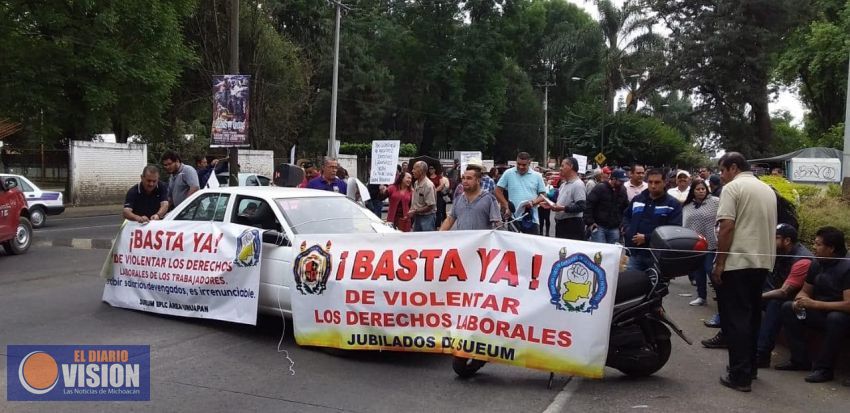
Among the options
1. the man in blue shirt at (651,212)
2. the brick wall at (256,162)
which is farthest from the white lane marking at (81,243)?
the brick wall at (256,162)

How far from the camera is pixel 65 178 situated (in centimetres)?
2808

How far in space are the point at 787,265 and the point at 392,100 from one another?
5207 cm

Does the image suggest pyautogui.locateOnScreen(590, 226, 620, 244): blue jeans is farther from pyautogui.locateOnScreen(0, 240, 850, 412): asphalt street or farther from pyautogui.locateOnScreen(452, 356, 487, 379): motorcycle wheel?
pyautogui.locateOnScreen(452, 356, 487, 379): motorcycle wheel

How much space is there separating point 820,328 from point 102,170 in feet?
88.4

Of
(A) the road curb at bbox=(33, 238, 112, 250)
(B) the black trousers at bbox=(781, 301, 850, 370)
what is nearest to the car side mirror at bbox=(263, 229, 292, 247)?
(B) the black trousers at bbox=(781, 301, 850, 370)

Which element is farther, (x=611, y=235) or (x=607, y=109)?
(x=607, y=109)

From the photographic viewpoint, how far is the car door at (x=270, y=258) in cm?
666

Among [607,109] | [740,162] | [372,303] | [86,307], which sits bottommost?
[86,307]

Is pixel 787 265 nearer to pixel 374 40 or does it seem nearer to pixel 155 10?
pixel 155 10

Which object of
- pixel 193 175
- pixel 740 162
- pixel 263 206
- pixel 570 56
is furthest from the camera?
pixel 570 56

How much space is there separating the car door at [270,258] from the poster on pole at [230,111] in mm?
11512

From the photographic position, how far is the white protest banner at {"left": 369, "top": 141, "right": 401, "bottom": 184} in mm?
14102

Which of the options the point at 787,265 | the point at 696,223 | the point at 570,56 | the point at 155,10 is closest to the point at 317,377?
the point at 787,265

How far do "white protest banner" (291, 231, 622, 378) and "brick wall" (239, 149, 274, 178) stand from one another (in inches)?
1044
